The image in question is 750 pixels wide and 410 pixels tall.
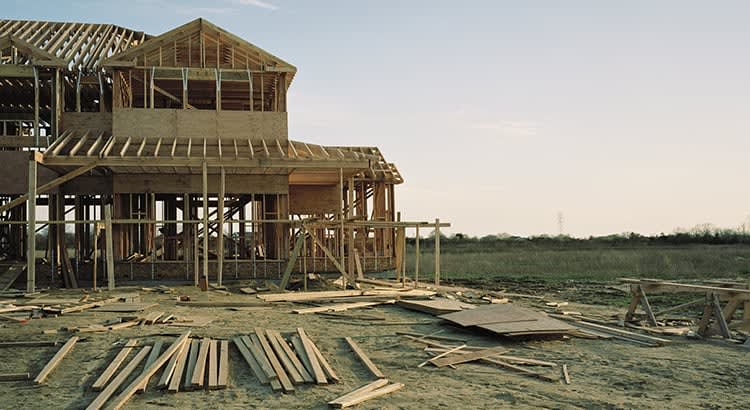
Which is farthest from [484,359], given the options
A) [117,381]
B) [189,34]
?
[189,34]

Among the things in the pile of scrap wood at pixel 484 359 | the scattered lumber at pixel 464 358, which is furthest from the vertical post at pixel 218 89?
the scattered lumber at pixel 464 358

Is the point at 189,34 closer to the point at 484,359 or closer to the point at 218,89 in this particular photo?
the point at 218,89

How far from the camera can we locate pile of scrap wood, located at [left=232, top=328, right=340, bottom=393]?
9.07 metres

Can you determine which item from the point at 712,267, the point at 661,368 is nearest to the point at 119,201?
the point at 661,368

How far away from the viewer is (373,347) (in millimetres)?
11242

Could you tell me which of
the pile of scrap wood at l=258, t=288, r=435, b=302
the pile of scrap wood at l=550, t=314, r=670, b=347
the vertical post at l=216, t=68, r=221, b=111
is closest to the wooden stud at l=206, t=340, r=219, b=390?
the pile of scrap wood at l=258, t=288, r=435, b=302

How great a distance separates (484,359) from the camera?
10391 mm

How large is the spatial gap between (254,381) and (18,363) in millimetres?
→ 3536

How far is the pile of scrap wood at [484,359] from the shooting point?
981 cm

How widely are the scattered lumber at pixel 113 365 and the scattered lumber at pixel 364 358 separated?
10.9 ft

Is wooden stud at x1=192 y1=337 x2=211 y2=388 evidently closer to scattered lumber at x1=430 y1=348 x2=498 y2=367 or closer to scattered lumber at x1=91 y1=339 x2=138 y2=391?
scattered lumber at x1=91 y1=339 x2=138 y2=391

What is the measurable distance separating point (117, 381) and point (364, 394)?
3092 millimetres

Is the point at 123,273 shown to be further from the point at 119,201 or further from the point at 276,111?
the point at 276,111

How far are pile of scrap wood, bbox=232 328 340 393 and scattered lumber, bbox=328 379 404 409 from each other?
0.60 metres
